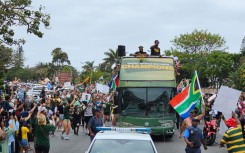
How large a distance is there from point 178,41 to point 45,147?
74.1m

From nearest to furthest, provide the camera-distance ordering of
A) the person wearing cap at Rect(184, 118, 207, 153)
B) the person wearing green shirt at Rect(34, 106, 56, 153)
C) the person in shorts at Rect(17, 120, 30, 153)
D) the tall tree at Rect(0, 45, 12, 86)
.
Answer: the person wearing cap at Rect(184, 118, 207, 153)
the person wearing green shirt at Rect(34, 106, 56, 153)
the person in shorts at Rect(17, 120, 30, 153)
the tall tree at Rect(0, 45, 12, 86)

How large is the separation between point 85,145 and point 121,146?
Answer: 400 inches

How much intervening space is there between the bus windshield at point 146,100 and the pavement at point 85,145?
141 cm

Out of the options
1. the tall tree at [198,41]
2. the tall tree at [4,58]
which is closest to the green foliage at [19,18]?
the tall tree at [4,58]

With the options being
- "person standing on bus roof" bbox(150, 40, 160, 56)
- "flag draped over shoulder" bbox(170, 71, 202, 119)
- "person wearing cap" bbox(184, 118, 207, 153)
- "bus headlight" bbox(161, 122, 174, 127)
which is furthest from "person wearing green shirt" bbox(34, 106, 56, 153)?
"person standing on bus roof" bbox(150, 40, 160, 56)

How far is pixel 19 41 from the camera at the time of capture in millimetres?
22141

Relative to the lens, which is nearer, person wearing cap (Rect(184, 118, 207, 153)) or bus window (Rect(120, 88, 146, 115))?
person wearing cap (Rect(184, 118, 207, 153))

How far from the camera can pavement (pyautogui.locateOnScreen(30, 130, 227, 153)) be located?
18.4m

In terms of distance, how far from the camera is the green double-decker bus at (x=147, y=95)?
2114 centimetres

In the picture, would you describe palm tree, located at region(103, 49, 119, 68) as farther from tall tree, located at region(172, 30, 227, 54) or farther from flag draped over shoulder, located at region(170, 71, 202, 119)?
flag draped over shoulder, located at region(170, 71, 202, 119)

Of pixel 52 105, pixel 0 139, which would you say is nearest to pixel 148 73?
pixel 52 105

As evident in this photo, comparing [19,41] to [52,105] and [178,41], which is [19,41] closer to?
[52,105]

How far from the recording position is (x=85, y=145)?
1972 cm

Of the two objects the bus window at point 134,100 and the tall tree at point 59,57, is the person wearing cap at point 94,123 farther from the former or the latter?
the tall tree at point 59,57
